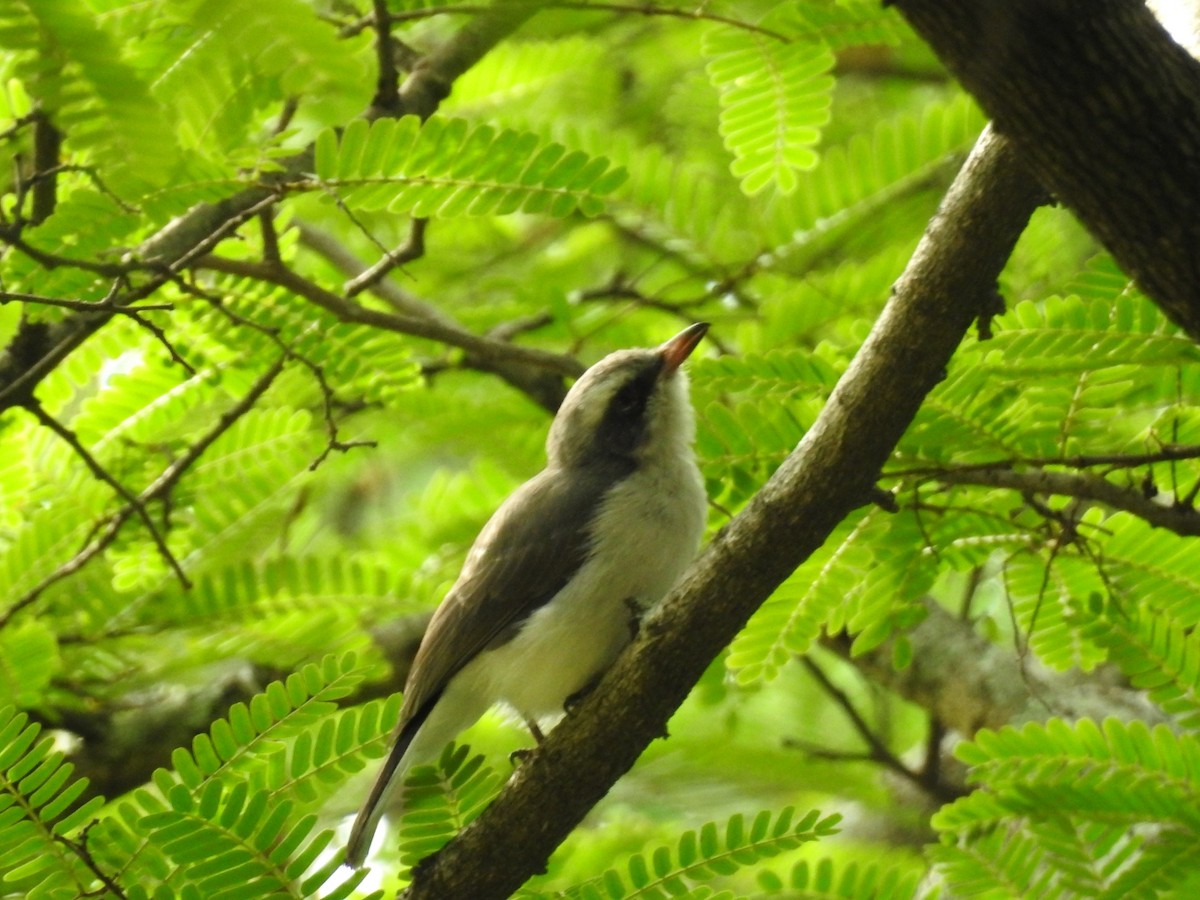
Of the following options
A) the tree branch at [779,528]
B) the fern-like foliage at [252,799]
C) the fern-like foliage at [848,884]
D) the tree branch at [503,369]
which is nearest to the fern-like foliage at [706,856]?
the tree branch at [779,528]

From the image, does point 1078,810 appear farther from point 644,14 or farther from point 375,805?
point 644,14

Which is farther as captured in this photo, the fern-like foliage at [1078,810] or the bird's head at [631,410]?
the bird's head at [631,410]

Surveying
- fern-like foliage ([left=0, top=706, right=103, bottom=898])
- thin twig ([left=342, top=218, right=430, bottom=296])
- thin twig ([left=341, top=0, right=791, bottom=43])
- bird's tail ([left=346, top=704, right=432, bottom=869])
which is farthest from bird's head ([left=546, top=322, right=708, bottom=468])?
fern-like foliage ([left=0, top=706, right=103, bottom=898])

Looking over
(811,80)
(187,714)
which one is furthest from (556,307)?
(187,714)

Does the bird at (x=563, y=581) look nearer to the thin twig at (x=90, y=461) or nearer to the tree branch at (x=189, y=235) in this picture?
the thin twig at (x=90, y=461)

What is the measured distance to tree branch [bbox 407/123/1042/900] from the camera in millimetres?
3146

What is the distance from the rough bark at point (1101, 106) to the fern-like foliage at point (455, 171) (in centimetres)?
177

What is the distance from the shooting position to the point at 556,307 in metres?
5.64

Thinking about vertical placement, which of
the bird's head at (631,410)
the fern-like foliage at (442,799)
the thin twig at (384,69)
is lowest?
the fern-like foliage at (442,799)

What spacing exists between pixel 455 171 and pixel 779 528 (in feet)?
5.00

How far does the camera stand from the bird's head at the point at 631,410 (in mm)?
4598

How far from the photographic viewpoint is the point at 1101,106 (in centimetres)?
239

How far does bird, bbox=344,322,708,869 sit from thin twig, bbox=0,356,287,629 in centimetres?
96

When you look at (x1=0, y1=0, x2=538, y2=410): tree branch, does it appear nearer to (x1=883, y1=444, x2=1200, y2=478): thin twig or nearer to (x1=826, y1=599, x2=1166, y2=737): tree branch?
(x1=883, y1=444, x2=1200, y2=478): thin twig
